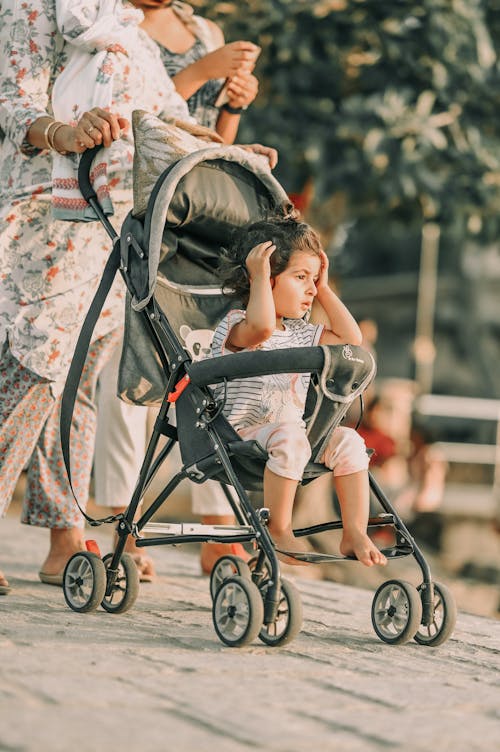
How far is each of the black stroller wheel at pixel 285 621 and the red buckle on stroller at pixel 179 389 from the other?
633 mm

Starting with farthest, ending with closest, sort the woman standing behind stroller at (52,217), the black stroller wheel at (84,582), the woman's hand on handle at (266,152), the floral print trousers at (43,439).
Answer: the woman's hand on handle at (266,152) < the floral print trousers at (43,439) < the woman standing behind stroller at (52,217) < the black stroller wheel at (84,582)

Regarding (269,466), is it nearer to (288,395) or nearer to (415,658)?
(288,395)

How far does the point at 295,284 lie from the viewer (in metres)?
3.90

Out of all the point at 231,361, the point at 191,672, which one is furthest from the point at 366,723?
the point at 231,361

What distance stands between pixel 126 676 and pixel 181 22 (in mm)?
2770

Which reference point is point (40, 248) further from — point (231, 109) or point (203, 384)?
point (203, 384)

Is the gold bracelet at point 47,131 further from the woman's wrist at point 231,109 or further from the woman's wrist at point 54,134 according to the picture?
the woman's wrist at point 231,109

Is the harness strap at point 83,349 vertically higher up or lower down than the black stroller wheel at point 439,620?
higher up

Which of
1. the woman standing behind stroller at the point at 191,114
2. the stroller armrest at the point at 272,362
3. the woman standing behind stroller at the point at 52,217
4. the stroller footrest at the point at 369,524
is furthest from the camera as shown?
the woman standing behind stroller at the point at 191,114

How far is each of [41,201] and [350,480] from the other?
151 centimetres

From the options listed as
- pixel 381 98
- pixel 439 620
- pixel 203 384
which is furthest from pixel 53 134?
pixel 381 98

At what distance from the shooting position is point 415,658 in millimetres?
3480

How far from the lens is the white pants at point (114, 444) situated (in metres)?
4.82

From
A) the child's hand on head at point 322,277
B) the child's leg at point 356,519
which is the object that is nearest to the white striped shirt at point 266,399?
the child's leg at point 356,519
